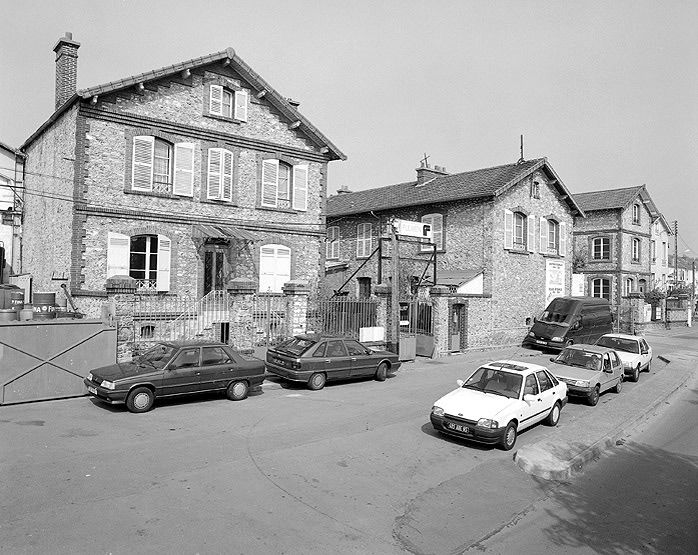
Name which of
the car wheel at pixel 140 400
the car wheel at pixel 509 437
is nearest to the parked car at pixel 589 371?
the car wheel at pixel 509 437

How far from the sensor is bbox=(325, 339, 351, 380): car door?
15.8m

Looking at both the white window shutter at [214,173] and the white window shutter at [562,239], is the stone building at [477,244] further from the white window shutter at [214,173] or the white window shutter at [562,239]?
the white window shutter at [214,173]

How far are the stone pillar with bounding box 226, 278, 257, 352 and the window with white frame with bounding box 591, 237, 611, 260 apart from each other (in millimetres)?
33133

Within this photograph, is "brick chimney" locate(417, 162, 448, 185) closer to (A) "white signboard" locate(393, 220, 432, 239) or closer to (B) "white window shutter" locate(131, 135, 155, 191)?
(A) "white signboard" locate(393, 220, 432, 239)

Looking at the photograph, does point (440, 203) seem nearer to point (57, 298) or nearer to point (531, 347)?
point (531, 347)

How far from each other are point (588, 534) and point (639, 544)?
60 centimetres

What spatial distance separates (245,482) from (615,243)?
134 ft

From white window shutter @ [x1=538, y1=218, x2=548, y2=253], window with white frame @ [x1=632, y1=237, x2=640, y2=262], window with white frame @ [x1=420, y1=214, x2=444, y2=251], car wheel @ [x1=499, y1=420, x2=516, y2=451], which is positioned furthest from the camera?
window with white frame @ [x1=632, y1=237, x2=640, y2=262]

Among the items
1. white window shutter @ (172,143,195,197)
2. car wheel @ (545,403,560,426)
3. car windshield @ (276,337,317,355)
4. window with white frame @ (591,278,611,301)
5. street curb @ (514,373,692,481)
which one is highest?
white window shutter @ (172,143,195,197)

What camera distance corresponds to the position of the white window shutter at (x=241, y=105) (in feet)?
72.8

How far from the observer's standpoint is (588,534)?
7.29 meters

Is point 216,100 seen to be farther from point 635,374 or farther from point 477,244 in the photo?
point 635,374

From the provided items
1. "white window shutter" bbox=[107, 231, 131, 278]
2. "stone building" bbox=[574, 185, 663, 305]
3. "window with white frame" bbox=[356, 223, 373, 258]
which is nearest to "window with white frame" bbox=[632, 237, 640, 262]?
"stone building" bbox=[574, 185, 663, 305]

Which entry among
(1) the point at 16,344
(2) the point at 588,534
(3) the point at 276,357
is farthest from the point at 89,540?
(3) the point at 276,357
